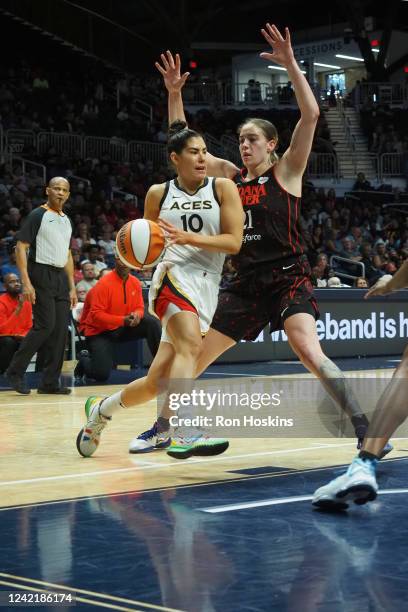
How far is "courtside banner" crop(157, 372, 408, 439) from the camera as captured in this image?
5.77m

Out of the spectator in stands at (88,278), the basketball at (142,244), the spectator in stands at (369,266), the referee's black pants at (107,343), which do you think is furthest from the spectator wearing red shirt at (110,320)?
the spectator in stands at (369,266)

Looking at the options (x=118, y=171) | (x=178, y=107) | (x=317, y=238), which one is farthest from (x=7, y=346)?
(x=118, y=171)

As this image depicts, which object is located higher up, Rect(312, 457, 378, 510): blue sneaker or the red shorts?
the red shorts

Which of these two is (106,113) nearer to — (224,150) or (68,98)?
(68,98)

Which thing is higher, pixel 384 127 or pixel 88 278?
pixel 384 127

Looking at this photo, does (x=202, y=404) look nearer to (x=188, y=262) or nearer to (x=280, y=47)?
(x=188, y=262)

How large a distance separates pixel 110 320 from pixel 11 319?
1404 mm

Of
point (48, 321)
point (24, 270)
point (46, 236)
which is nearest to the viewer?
point (24, 270)

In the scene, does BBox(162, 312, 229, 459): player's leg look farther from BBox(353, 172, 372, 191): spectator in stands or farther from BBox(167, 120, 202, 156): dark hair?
BBox(353, 172, 372, 191): spectator in stands

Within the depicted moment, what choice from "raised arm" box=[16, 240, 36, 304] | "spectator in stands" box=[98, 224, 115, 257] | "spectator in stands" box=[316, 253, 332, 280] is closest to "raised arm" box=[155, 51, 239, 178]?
"raised arm" box=[16, 240, 36, 304]

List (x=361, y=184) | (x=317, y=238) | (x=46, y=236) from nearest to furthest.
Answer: (x=46, y=236)
(x=317, y=238)
(x=361, y=184)

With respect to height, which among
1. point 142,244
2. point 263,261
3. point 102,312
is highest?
point 142,244

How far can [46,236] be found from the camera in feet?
33.2

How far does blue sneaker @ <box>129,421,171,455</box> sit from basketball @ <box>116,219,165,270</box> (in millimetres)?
1185
